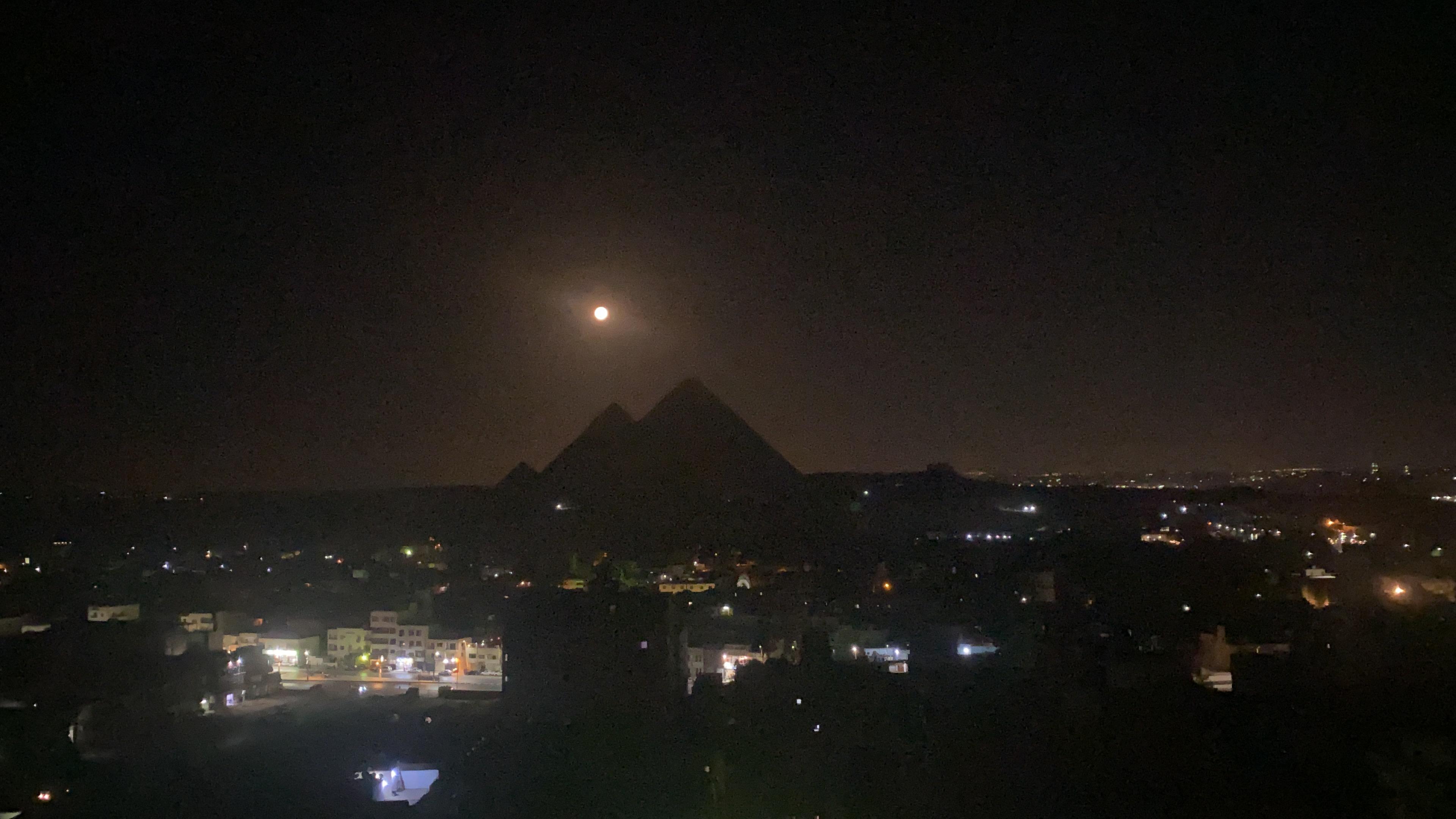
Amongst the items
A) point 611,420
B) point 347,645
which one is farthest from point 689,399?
point 347,645

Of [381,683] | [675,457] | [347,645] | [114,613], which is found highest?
[675,457]

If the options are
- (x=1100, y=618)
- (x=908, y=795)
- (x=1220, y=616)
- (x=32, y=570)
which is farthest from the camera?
(x=32, y=570)

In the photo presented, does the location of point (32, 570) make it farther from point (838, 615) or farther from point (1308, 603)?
point (1308, 603)

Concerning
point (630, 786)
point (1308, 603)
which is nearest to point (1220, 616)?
point (1308, 603)

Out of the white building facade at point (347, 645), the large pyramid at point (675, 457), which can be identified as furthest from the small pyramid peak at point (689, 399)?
the white building facade at point (347, 645)

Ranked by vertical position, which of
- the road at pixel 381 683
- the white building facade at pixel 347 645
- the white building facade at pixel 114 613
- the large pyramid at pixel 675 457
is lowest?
the road at pixel 381 683

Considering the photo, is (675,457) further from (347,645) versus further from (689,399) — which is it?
(347,645)

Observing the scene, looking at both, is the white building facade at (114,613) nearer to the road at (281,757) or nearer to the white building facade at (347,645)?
the white building facade at (347,645)

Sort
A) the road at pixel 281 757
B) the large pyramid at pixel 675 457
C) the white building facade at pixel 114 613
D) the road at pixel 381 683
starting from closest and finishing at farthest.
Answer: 1. the road at pixel 281 757
2. the road at pixel 381 683
3. the white building facade at pixel 114 613
4. the large pyramid at pixel 675 457

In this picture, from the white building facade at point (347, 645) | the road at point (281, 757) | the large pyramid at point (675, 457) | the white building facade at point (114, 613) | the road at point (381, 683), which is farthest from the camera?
the large pyramid at point (675, 457)
